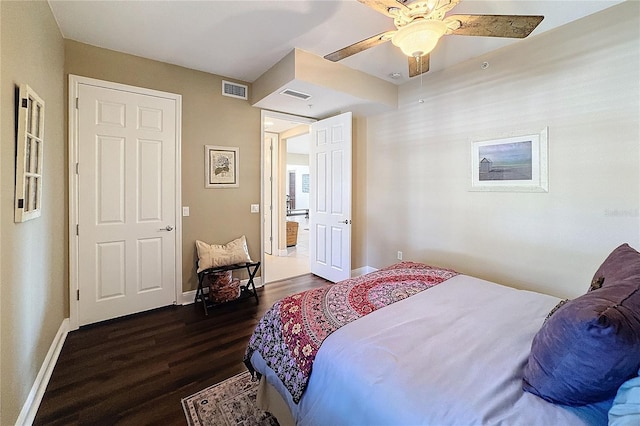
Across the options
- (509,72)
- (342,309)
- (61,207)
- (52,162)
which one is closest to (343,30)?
(509,72)

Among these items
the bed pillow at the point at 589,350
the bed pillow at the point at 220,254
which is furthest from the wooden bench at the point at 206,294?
the bed pillow at the point at 589,350

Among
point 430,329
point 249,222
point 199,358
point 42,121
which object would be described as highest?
point 42,121

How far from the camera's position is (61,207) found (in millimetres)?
2594

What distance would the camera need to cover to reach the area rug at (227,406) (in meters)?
1.66

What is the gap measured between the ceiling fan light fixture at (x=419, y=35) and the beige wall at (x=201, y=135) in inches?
95.0

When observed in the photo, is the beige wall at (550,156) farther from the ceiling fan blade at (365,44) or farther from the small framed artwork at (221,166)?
the small framed artwork at (221,166)

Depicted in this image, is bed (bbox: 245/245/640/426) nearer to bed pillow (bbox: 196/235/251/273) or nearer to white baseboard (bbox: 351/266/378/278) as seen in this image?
bed pillow (bbox: 196/235/251/273)

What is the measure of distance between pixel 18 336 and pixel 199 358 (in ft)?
3.67

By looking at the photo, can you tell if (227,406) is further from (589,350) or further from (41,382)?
(589,350)

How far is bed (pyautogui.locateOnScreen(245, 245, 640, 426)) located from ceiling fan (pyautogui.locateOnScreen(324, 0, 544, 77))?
1.35m

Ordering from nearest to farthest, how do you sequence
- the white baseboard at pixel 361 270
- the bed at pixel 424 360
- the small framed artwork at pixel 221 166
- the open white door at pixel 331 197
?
the bed at pixel 424 360 → the small framed artwork at pixel 221 166 → the open white door at pixel 331 197 → the white baseboard at pixel 361 270

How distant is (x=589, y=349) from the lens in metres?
0.84

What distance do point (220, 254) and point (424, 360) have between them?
2728 millimetres

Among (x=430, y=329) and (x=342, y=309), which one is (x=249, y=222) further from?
(x=430, y=329)
